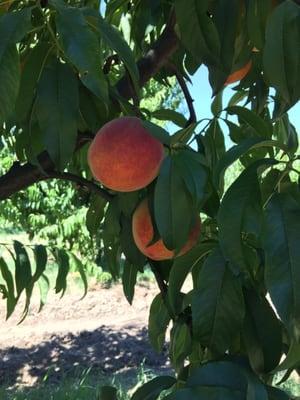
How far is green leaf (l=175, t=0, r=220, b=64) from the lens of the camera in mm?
670

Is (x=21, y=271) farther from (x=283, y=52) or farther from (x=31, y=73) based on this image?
(x=283, y=52)

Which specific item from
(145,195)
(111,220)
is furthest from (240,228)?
(111,220)

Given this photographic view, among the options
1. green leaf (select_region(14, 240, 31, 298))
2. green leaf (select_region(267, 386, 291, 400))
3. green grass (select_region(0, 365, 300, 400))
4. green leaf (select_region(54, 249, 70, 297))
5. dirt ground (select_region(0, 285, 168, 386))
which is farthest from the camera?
dirt ground (select_region(0, 285, 168, 386))

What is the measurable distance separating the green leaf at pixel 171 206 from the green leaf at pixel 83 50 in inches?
4.8

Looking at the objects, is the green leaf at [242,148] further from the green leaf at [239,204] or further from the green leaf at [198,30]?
the green leaf at [198,30]

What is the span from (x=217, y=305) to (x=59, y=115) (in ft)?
0.87

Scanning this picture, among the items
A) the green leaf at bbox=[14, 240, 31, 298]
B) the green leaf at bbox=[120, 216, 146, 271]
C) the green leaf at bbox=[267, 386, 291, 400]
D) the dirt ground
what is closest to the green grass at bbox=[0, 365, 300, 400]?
the dirt ground

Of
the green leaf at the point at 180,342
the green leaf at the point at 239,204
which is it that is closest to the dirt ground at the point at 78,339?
the green leaf at the point at 180,342

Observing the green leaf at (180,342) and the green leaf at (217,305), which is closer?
the green leaf at (217,305)

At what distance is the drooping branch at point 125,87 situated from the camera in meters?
0.94

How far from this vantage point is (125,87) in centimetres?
97

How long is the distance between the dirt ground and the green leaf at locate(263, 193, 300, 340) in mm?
3339

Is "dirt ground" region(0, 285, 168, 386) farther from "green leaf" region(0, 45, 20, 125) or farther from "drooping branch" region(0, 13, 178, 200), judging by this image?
"green leaf" region(0, 45, 20, 125)

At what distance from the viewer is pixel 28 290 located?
117 centimetres
